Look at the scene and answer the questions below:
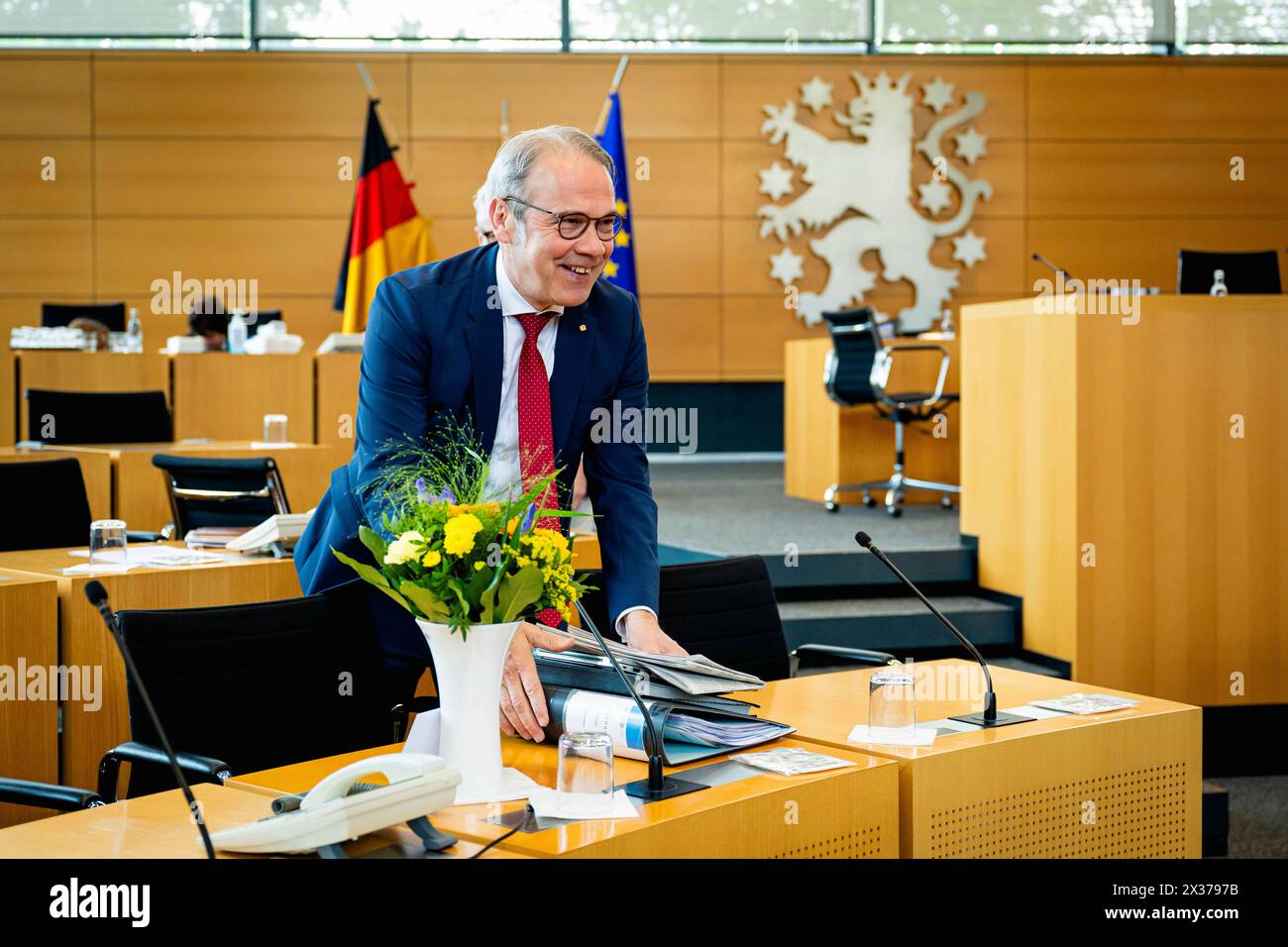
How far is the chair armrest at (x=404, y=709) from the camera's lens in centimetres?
242

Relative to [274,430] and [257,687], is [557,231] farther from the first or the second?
[274,430]

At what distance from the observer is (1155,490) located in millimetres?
4930

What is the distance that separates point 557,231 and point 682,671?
686 mm

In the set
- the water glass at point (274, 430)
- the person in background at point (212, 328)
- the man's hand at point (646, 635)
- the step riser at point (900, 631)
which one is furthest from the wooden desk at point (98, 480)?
the man's hand at point (646, 635)

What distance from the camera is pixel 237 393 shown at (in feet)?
21.3

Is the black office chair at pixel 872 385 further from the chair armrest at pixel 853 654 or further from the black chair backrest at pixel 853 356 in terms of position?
the chair armrest at pixel 853 654

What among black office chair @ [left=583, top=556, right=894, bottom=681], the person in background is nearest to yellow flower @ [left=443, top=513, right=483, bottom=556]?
black office chair @ [left=583, top=556, right=894, bottom=681]

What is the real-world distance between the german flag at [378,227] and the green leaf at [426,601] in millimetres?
6221

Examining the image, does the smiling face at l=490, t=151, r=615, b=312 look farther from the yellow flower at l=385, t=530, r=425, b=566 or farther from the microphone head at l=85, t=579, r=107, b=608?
the microphone head at l=85, t=579, r=107, b=608

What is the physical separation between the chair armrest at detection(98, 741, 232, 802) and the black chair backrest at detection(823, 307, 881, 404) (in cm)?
558

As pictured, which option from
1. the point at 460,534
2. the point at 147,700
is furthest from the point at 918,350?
the point at 147,700

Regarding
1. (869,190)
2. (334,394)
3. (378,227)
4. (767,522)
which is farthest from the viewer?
(869,190)

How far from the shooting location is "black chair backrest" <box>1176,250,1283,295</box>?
7117 millimetres
